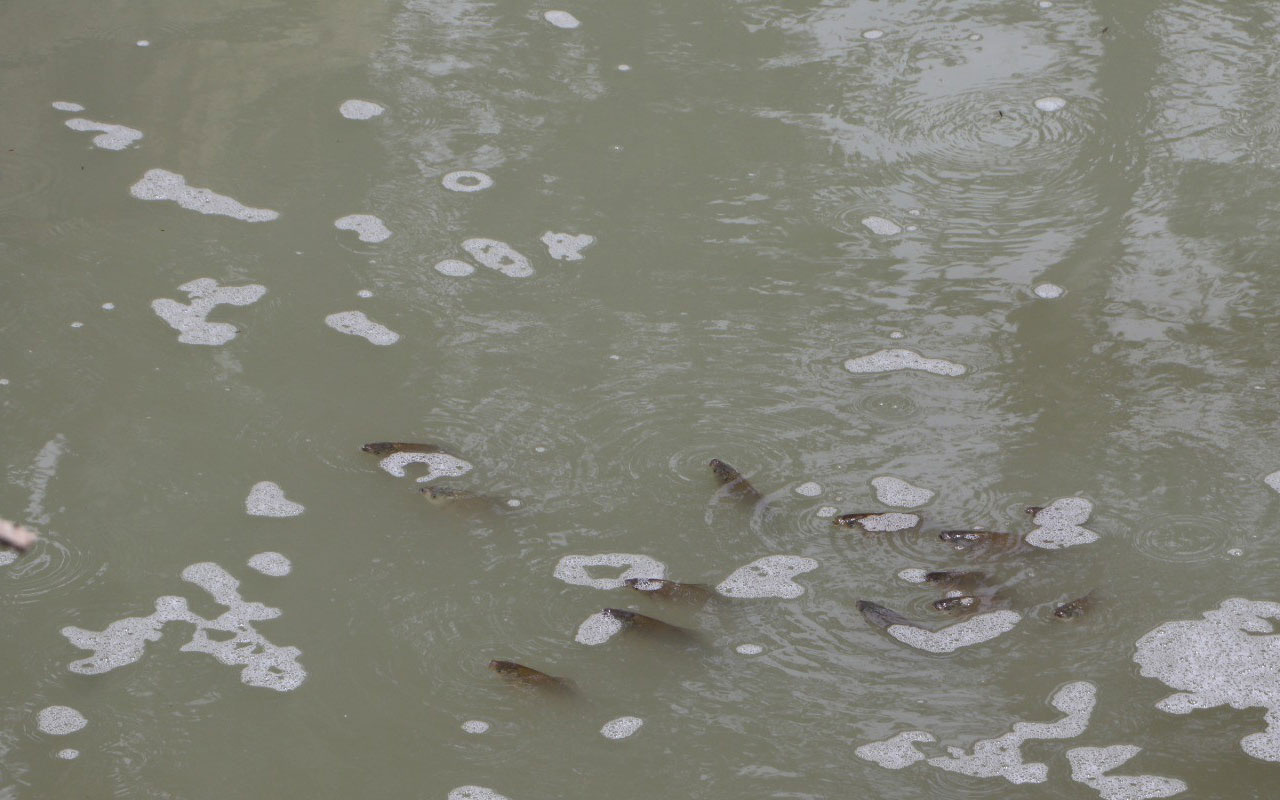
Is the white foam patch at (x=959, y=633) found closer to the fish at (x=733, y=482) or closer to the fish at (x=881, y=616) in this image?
the fish at (x=881, y=616)

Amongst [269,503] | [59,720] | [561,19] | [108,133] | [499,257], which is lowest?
[59,720]

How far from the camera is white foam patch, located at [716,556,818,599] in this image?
3.14 metres

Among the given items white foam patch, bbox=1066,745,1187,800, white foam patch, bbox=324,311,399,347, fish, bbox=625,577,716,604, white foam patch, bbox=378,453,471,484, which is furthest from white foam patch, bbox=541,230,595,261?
white foam patch, bbox=1066,745,1187,800

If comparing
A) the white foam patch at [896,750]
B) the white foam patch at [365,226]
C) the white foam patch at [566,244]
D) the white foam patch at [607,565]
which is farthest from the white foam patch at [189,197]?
the white foam patch at [896,750]

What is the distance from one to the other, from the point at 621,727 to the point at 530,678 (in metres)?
0.24

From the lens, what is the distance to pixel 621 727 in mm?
2826

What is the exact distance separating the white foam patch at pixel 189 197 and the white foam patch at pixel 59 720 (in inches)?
80.9

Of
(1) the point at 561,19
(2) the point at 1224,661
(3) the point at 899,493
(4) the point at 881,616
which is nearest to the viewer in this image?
(2) the point at 1224,661

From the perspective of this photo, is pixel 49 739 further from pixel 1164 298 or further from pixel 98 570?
pixel 1164 298

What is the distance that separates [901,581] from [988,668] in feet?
1.03

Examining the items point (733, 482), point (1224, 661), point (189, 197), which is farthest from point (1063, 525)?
point (189, 197)

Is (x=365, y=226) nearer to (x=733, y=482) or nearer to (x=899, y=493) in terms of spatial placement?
(x=733, y=482)

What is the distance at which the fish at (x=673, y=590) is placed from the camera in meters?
3.11

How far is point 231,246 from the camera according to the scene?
431 centimetres
